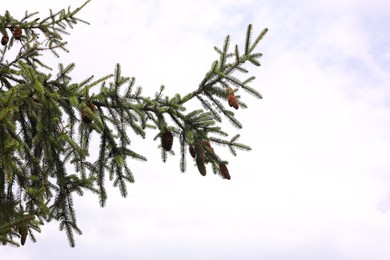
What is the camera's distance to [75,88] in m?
4.78

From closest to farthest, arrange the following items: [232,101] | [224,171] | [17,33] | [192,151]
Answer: [232,101]
[192,151]
[224,171]
[17,33]

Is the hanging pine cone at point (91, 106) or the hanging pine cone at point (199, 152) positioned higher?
the hanging pine cone at point (91, 106)

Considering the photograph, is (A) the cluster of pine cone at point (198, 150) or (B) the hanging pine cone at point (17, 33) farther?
(B) the hanging pine cone at point (17, 33)

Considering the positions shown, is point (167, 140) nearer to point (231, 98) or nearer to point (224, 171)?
point (224, 171)

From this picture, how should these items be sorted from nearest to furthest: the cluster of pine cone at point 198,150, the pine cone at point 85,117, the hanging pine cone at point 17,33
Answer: the pine cone at point 85,117, the cluster of pine cone at point 198,150, the hanging pine cone at point 17,33

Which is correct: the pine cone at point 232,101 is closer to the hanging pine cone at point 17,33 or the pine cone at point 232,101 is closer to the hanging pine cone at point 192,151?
Result: the hanging pine cone at point 192,151

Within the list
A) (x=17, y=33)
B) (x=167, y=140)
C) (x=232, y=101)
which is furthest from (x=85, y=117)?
(x=17, y=33)

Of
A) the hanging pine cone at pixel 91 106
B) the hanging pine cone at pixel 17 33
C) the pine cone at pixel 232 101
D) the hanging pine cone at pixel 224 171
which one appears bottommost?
the hanging pine cone at pixel 224 171

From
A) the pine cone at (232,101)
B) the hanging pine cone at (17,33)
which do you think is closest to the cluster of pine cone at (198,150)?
the pine cone at (232,101)

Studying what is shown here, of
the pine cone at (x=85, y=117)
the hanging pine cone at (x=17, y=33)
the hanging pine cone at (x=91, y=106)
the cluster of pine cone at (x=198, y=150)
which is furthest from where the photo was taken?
the hanging pine cone at (x=17, y=33)

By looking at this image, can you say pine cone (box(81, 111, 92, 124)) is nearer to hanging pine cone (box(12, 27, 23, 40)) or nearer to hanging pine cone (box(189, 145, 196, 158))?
hanging pine cone (box(189, 145, 196, 158))

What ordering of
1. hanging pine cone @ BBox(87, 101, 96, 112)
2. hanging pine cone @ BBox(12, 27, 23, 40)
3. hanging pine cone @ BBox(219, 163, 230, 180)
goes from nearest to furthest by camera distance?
hanging pine cone @ BBox(87, 101, 96, 112), hanging pine cone @ BBox(219, 163, 230, 180), hanging pine cone @ BBox(12, 27, 23, 40)

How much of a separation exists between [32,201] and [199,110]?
2.00 meters

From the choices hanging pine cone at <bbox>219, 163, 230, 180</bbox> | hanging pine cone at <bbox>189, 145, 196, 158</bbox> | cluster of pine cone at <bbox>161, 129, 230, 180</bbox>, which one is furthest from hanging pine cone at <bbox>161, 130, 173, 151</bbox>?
hanging pine cone at <bbox>219, 163, 230, 180</bbox>
